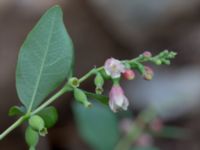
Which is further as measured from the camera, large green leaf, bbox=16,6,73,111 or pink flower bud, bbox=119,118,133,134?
pink flower bud, bbox=119,118,133,134

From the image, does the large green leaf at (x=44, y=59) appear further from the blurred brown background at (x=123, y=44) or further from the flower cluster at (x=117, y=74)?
the blurred brown background at (x=123, y=44)

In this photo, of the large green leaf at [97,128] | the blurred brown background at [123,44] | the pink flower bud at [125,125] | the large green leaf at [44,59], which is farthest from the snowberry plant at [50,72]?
the blurred brown background at [123,44]

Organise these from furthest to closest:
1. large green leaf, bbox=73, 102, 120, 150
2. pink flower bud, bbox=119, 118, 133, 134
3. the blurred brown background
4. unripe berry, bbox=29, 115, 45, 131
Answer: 1. the blurred brown background
2. pink flower bud, bbox=119, 118, 133, 134
3. large green leaf, bbox=73, 102, 120, 150
4. unripe berry, bbox=29, 115, 45, 131

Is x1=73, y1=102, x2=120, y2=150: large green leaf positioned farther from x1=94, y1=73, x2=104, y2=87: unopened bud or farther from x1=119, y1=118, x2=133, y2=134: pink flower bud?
x1=94, y1=73, x2=104, y2=87: unopened bud

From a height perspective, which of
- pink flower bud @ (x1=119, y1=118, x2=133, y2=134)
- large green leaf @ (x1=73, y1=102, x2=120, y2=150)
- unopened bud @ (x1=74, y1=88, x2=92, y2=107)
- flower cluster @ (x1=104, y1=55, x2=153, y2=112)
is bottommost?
unopened bud @ (x1=74, y1=88, x2=92, y2=107)

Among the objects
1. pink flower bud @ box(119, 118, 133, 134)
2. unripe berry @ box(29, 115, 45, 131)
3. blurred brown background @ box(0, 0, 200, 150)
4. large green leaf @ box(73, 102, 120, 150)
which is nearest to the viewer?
unripe berry @ box(29, 115, 45, 131)

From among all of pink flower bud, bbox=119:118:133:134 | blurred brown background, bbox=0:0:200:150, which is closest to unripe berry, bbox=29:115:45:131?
pink flower bud, bbox=119:118:133:134

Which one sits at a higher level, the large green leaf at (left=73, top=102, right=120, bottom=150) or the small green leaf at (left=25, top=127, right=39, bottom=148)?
the large green leaf at (left=73, top=102, right=120, bottom=150)
